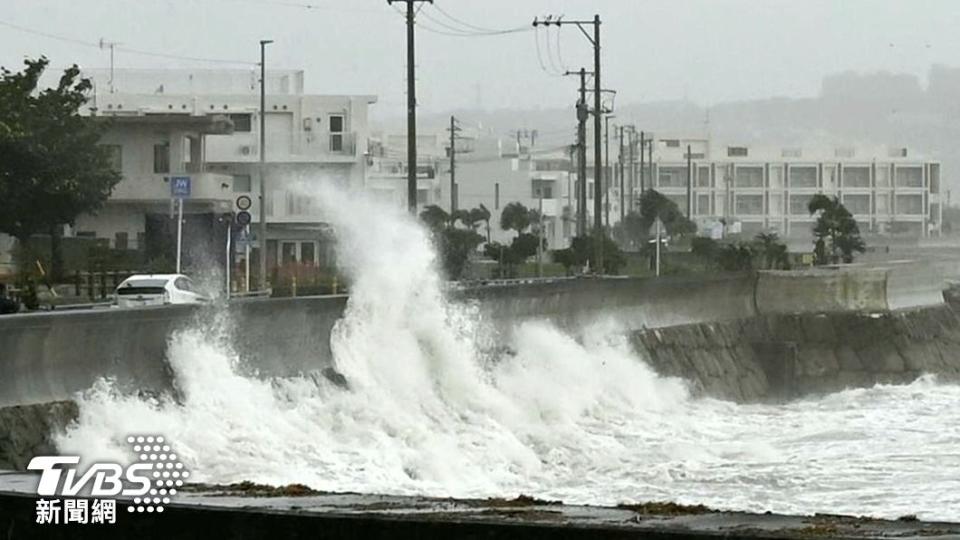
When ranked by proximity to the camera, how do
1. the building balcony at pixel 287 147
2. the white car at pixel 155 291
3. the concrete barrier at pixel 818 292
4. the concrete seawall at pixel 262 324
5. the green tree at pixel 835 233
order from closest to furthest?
1. the concrete seawall at pixel 262 324
2. the white car at pixel 155 291
3. the concrete barrier at pixel 818 292
4. the building balcony at pixel 287 147
5. the green tree at pixel 835 233

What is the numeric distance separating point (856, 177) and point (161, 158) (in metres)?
82.1

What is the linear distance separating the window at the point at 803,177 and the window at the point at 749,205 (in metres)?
4.07

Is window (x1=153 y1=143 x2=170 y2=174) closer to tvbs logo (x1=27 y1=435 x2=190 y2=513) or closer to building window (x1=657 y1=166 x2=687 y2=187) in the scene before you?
tvbs logo (x1=27 y1=435 x2=190 y2=513)

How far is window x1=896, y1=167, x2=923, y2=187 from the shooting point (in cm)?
14339

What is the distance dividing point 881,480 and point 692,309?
18506mm

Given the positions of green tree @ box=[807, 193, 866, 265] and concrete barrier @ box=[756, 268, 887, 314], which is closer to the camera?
concrete barrier @ box=[756, 268, 887, 314]

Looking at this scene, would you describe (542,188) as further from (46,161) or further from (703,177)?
(46,161)

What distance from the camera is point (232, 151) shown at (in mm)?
80938

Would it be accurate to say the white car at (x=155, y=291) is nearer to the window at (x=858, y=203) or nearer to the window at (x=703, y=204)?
the window at (x=858, y=203)

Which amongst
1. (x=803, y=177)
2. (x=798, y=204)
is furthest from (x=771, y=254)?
(x=798, y=204)

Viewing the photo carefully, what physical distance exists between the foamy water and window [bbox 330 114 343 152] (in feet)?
149

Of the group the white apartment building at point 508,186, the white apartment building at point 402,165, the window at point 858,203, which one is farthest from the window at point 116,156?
the window at point 858,203

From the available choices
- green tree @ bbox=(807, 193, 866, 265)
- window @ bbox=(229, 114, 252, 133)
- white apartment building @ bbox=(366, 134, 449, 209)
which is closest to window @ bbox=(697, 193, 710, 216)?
white apartment building @ bbox=(366, 134, 449, 209)

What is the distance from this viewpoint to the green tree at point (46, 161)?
5666 centimetres
